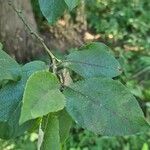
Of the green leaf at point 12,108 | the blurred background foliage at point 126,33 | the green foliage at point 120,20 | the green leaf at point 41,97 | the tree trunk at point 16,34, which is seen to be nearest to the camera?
the green leaf at point 41,97

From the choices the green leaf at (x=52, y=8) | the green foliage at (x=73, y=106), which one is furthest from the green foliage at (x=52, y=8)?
the green foliage at (x=73, y=106)

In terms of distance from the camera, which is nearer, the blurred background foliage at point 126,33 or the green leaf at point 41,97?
the green leaf at point 41,97

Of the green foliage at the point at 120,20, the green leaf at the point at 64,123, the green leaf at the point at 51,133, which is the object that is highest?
the green leaf at the point at 51,133

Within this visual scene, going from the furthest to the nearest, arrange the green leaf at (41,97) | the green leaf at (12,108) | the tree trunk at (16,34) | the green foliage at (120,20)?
the green foliage at (120,20)
the tree trunk at (16,34)
the green leaf at (12,108)
the green leaf at (41,97)

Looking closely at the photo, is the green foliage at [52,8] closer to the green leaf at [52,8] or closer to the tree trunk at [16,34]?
the green leaf at [52,8]

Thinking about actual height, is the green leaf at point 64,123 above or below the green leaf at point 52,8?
below

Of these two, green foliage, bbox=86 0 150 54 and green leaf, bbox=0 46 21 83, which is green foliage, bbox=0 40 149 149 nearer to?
green leaf, bbox=0 46 21 83
